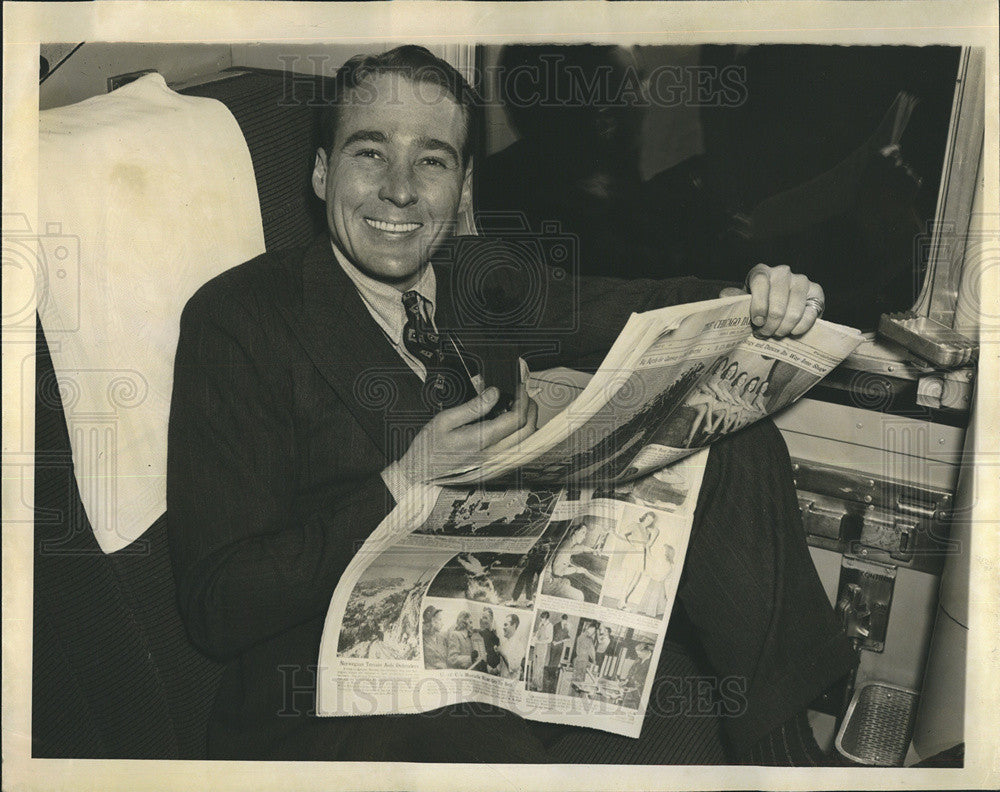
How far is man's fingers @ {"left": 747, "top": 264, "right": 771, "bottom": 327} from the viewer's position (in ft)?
3.60

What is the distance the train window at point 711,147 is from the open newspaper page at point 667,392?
82 millimetres

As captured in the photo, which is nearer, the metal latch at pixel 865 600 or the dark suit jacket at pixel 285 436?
the dark suit jacket at pixel 285 436

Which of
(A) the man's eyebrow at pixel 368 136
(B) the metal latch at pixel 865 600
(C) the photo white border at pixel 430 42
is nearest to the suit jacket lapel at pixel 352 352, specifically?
(A) the man's eyebrow at pixel 368 136

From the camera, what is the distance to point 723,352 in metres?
1.10

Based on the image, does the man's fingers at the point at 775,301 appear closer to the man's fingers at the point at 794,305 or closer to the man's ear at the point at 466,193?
the man's fingers at the point at 794,305

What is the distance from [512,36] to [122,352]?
58 cm

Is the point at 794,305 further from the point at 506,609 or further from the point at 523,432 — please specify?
the point at 506,609

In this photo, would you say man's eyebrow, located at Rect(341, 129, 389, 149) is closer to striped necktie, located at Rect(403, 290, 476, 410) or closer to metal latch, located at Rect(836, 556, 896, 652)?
striped necktie, located at Rect(403, 290, 476, 410)

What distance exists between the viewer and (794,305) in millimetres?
A: 1102

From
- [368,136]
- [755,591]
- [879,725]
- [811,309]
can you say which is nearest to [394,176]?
[368,136]

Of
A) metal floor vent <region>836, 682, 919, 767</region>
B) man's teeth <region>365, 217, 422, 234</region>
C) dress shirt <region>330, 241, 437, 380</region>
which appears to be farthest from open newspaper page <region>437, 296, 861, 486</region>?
metal floor vent <region>836, 682, 919, 767</region>

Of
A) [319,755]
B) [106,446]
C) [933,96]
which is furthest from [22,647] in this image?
[933,96]

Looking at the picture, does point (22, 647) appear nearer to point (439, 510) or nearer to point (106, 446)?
point (106, 446)

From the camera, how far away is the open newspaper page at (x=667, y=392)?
1.08 meters
